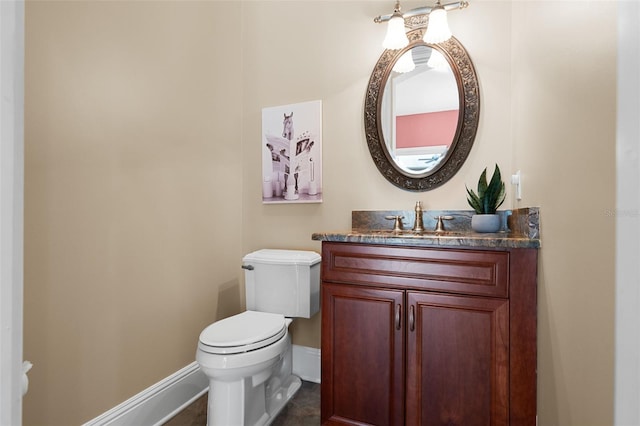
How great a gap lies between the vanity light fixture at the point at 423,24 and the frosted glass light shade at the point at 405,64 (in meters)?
0.07

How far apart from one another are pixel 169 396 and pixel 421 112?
6.79 feet

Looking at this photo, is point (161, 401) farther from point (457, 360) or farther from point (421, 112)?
point (421, 112)

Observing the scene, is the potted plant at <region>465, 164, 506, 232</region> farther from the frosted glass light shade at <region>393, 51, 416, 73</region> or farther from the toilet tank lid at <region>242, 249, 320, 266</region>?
the toilet tank lid at <region>242, 249, 320, 266</region>

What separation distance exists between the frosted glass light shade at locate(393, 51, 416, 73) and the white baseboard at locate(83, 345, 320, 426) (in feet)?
5.87

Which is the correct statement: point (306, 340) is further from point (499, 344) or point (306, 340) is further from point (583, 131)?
point (583, 131)

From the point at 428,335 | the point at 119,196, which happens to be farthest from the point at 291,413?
the point at 119,196

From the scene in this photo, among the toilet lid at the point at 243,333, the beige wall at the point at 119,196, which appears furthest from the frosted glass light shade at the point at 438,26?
the toilet lid at the point at 243,333

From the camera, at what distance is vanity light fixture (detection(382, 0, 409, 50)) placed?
178 cm

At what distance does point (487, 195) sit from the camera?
5.21 ft

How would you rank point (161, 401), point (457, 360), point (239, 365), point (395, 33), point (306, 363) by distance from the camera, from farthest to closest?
point (306, 363), point (395, 33), point (161, 401), point (239, 365), point (457, 360)

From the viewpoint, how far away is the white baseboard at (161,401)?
1479 mm

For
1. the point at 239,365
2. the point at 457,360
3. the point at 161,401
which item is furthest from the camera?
the point at 161,401
